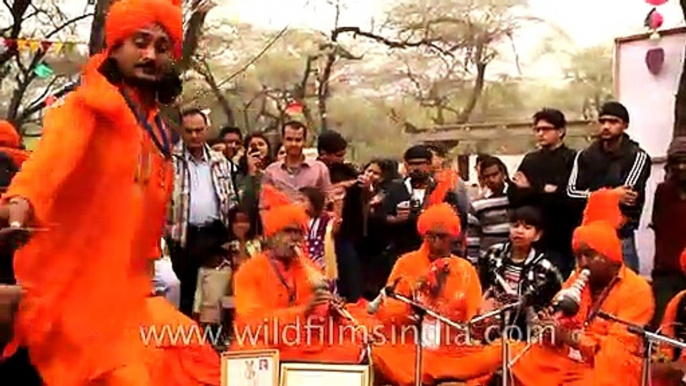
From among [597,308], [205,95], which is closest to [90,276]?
[597,308]

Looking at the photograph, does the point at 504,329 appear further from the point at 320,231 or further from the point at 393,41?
the point at 393,41

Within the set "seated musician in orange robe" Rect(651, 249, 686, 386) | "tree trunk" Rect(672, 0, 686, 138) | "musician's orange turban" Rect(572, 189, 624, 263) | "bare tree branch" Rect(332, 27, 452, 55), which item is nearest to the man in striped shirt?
"tree trunk" Rect(672, 0, 686, 138)

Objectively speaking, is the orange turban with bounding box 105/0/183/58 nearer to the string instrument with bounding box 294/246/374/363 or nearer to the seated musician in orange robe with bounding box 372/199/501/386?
the string instrument with bounding box 294/246/374/363

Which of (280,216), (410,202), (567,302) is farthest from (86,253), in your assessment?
(410,202)

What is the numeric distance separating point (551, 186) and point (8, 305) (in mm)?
5675

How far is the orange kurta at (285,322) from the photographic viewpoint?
835 centimetres

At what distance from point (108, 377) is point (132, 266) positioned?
1.50 ft

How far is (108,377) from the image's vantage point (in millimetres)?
5156

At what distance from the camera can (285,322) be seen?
8336 mm

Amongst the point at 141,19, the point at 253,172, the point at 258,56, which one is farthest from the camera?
the point at 258,56

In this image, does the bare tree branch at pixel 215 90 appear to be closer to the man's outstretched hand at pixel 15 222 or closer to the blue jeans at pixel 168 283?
the blue jeans at pixel 168 283

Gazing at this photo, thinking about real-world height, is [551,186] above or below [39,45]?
below

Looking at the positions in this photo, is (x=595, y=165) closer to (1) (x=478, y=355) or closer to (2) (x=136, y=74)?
(1) (x=478, y=355)

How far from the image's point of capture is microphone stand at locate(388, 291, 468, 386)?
8148 millimetres
